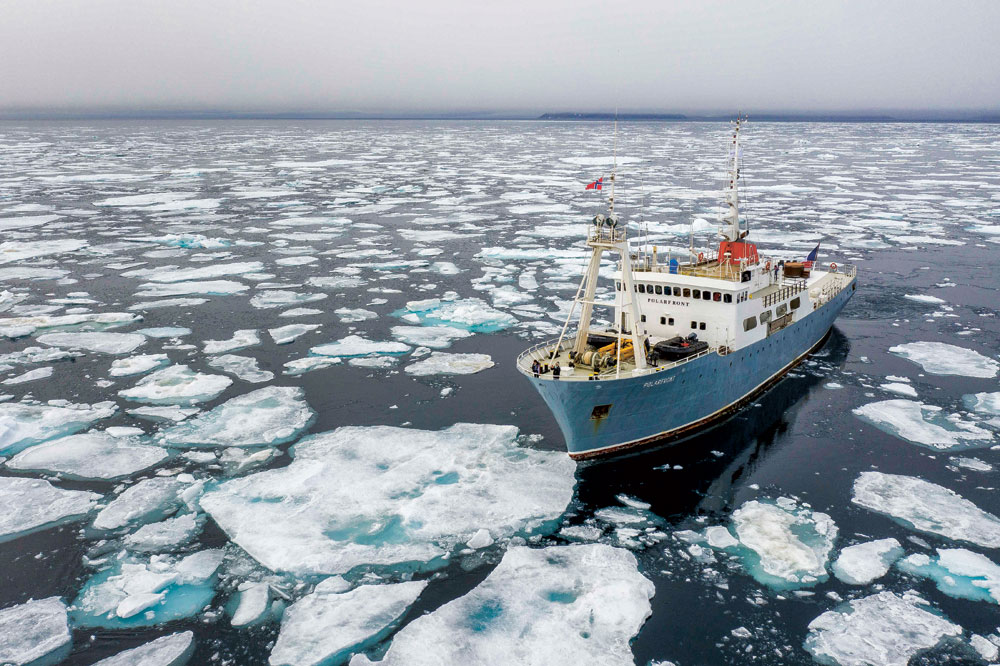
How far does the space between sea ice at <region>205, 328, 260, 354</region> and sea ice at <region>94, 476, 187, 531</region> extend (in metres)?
8.29

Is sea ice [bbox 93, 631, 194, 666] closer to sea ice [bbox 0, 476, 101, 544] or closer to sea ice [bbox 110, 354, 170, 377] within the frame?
sea ice [bbox 0, 476, 101, 544]

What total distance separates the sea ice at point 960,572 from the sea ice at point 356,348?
51.6 ft

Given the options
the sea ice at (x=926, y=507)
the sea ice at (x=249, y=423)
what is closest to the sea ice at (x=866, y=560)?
the sea ice at (x=926, y=507)

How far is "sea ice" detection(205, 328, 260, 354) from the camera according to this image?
22469 millimetres

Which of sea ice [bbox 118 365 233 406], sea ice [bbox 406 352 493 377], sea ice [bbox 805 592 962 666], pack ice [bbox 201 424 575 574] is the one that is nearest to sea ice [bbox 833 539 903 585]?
sea ice [bbox 805 592 962 666]

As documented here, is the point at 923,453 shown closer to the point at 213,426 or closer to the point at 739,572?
the point at 739,572

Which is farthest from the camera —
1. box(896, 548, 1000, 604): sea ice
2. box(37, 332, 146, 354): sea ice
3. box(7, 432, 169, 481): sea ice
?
box(37, 332, 146, 354): sea ice

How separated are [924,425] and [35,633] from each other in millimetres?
20108

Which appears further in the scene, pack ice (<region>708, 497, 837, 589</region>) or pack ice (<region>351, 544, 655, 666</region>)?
pack ice (<region>708, 497, 837, 589</region>)

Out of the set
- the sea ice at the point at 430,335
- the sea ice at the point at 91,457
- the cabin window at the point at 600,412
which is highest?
the cabin window at the point at 600,412

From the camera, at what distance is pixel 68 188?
6253 cm

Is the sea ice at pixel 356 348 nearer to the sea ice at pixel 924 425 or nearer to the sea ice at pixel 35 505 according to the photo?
the sea ice at pixel 35 505

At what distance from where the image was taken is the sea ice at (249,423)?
54.2ft

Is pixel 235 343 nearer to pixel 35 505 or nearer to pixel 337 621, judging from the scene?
pixel 35 505
